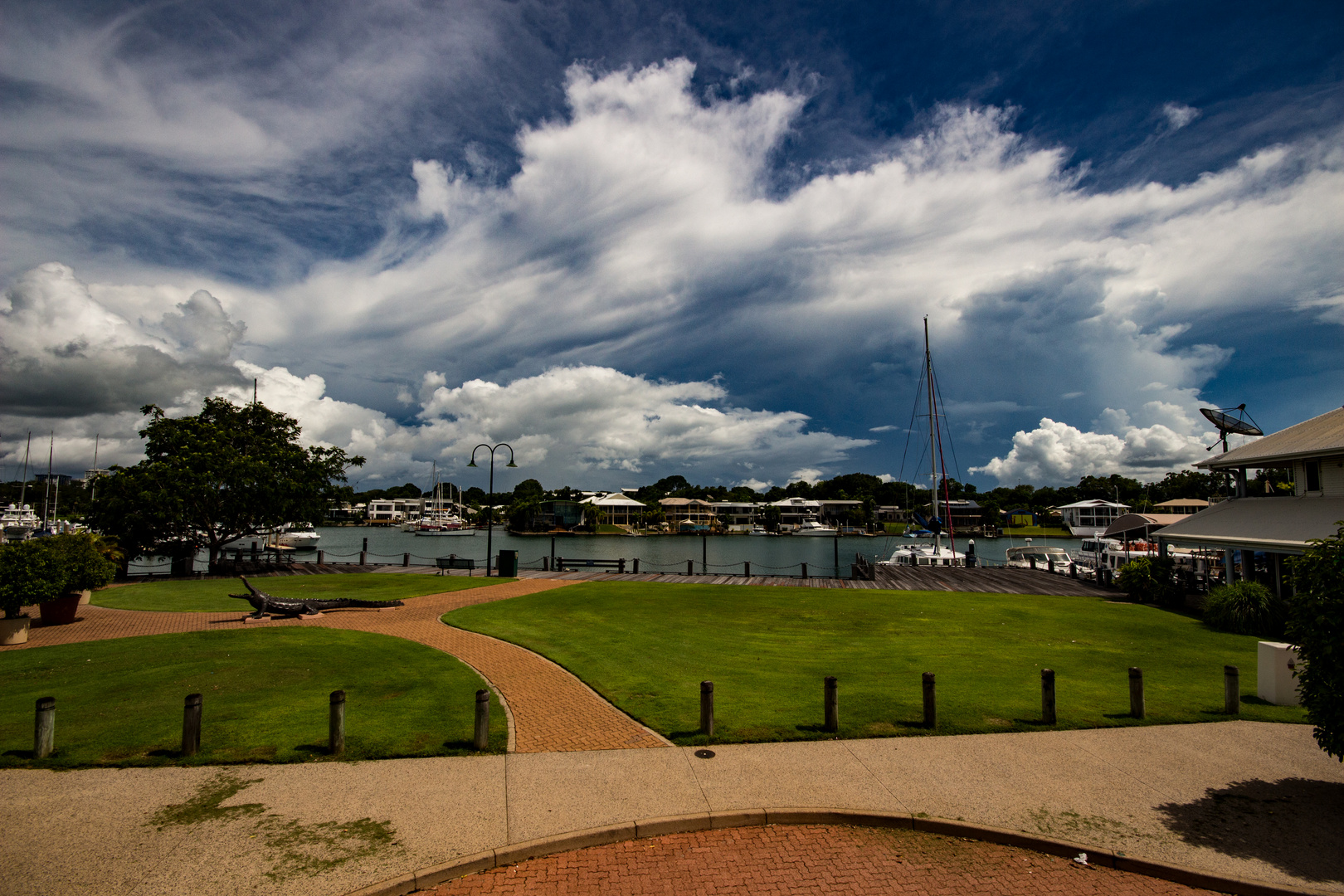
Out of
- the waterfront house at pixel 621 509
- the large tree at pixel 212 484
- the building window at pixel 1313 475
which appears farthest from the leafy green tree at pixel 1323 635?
the waterfront house at pixel 621 509

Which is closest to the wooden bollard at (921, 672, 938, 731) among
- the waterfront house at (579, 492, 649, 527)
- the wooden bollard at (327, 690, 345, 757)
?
the wooden bollard at (327, 690, 345, 757)

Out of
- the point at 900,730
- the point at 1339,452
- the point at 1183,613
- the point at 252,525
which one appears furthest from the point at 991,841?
the point at 252,525

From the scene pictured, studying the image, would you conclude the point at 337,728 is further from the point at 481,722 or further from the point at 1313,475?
the point at 1313,475

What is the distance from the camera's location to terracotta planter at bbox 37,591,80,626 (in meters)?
17.8

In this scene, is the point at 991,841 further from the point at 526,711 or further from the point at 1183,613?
the point at 1183,613

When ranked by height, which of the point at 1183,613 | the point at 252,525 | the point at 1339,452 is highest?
the point at 1339,452

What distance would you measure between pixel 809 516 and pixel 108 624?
466ft

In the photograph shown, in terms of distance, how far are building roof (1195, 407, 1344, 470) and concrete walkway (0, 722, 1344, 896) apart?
17576 millimetres

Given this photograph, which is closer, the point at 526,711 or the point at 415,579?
the point at 526,711

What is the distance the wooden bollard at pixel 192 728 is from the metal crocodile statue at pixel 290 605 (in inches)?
452

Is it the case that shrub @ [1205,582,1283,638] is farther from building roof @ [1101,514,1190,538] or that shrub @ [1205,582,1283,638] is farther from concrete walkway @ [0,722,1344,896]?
building roof @ [1101,514,1190,538]

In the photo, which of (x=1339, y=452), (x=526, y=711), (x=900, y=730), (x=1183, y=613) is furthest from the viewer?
(x=1183, y=613)

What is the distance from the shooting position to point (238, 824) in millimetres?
6715

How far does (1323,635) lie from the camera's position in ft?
23.4
